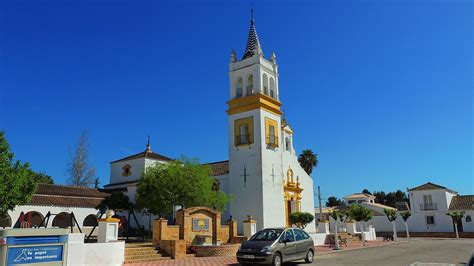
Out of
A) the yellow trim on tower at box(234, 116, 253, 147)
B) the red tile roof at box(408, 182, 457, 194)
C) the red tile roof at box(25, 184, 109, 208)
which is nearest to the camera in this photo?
the red tile roof at box(25, 184, 109, 208)

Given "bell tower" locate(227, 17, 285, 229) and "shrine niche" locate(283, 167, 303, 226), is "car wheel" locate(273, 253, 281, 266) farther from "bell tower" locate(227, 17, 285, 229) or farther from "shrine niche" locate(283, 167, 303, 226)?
"shrine niche" locate(283, 167, 303, 226)

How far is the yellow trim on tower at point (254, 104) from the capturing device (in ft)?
103

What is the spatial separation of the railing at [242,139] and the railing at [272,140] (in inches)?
64.5

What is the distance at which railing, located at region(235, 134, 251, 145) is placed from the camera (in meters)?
31.3

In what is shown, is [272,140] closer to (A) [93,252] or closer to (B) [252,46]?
(B) [252,46]

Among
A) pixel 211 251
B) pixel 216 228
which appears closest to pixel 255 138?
pixel 216 228

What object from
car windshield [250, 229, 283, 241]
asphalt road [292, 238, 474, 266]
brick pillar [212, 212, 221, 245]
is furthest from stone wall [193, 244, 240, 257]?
asphalt road [292, 238, 474, 266]

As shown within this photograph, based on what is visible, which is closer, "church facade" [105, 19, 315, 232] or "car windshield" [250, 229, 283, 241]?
"car windshield" [250, 229, 283, 241]

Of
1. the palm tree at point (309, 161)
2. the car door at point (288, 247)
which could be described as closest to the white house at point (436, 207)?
the palm tree at point (309, 161)

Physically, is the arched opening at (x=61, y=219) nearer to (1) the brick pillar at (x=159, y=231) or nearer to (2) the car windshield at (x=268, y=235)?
(1) the brick pillar at (x=159, y=231)

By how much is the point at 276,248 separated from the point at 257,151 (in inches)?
655

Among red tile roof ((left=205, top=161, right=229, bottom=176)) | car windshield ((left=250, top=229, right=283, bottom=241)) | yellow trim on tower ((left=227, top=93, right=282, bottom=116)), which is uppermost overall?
yellow trim on tower ((left=227, top=93, right=282, bottom=116))

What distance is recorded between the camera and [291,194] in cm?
3441

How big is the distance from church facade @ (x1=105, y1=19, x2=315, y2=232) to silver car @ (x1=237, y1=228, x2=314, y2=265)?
13.5 m
